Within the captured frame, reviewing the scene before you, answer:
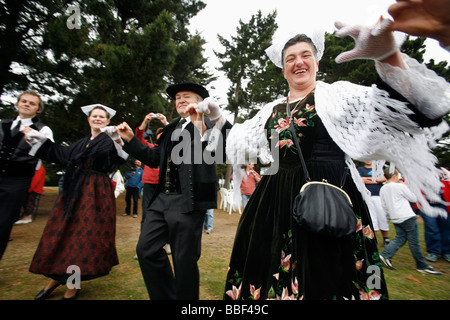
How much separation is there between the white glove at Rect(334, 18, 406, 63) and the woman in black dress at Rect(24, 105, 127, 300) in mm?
2792

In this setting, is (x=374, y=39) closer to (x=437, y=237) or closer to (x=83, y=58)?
(x=437, y=237)

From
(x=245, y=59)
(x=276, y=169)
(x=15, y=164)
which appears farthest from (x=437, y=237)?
(x=245, y=59)

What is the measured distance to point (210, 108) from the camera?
1.87m

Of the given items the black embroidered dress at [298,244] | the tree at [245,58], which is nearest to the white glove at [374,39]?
the black embroidered dress at [298,244]

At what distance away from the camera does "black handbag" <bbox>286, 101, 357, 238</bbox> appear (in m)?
1.07

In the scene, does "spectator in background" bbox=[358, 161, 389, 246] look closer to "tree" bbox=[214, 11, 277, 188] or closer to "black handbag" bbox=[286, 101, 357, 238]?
"black handbag" bbox=[286, 101, 357, 238]

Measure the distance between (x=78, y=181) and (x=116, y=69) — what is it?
4.81 metres

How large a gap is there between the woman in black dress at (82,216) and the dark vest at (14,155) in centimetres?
14

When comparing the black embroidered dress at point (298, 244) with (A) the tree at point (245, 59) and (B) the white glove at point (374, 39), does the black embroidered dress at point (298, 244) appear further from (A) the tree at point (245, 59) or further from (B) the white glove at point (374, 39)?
(A) the tree at point (245, 59)

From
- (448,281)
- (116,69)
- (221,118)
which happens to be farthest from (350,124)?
(116,69)

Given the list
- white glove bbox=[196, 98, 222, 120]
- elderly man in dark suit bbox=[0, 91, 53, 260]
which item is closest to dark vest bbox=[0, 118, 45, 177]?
elderly man in dark suit bbox=[0, 91, 53, 260]

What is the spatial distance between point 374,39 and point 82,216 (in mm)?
3053

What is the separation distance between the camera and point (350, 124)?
4.18ft

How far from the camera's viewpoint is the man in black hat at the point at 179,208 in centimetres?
208
